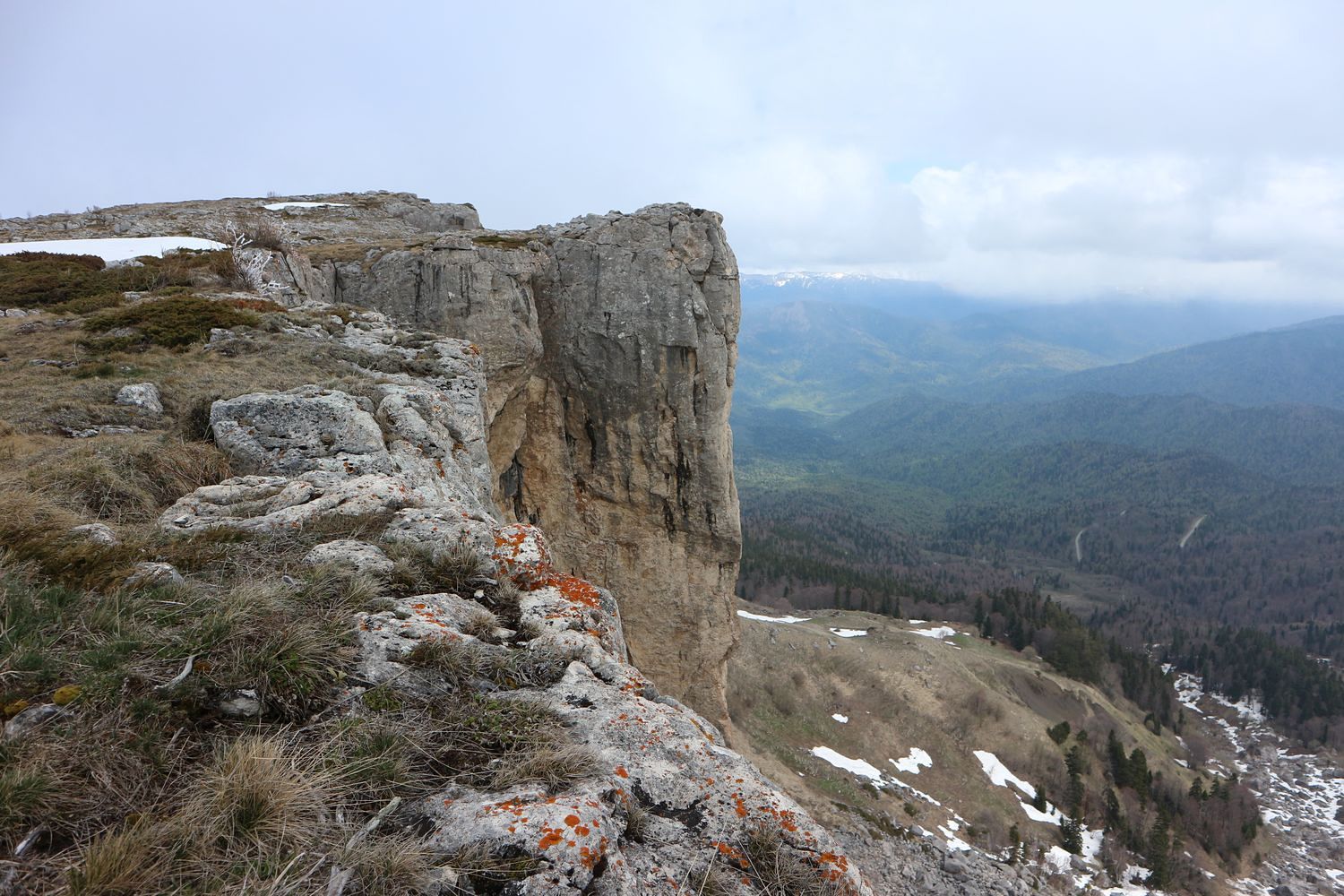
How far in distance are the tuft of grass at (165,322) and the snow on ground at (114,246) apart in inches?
436

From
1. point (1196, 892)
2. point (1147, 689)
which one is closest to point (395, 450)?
point (1196, 892)

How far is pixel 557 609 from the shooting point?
20.2ft

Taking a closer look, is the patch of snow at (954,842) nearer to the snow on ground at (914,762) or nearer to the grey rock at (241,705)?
the snow on ground at (914,762)

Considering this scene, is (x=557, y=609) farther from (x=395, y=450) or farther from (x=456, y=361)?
(x=456, y=361)

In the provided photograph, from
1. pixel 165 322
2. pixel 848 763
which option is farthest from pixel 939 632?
pixel 165 322

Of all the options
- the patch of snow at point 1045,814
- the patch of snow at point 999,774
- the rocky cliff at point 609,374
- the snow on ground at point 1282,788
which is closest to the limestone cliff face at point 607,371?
the rocky cliff at point 609,374

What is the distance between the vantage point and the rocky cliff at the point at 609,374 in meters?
22.1

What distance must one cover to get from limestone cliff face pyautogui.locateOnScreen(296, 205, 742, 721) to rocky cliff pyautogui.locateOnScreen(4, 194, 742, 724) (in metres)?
0.06

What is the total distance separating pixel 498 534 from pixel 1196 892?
72008 millimetres

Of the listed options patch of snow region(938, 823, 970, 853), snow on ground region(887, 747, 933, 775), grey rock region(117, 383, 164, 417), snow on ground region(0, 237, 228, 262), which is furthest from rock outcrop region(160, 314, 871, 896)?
snow on ground region(887, 747, 933, 775)

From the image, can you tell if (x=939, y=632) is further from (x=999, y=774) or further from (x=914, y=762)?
(x=914, y=762)

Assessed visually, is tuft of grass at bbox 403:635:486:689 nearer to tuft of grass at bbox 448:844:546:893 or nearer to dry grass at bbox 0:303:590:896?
dry grass at bbox 0:303:590:896

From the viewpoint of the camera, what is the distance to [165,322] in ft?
49.9

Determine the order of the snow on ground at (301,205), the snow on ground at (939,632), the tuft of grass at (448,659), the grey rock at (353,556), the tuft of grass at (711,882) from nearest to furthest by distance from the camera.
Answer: the tuft of grass at (711,882)
the tuft of grass at (448,659)
the grey rock at (353,556)
the snow on ground at (301,205)
the snow on ground at (939,632)
